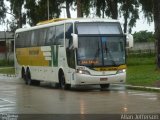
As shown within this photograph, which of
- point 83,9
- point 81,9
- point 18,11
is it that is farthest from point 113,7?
point 18,11

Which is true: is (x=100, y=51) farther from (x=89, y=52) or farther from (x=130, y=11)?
(x=130, y=11)

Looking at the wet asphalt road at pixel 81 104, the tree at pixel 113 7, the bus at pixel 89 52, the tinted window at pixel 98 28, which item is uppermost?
the tree at pixel 113 7

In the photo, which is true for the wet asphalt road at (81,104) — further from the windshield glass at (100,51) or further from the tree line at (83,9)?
the tree line at (83,9)

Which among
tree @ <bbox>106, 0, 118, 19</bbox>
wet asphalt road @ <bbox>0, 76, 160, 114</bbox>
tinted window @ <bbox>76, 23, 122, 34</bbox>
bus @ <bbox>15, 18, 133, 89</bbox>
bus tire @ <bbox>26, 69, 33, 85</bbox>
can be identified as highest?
tree @ <bbox>106, 0, 118, 19</bbox>

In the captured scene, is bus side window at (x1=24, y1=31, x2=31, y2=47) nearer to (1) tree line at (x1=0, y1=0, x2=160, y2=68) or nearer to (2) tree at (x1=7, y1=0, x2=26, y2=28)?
(1) tree line at (x1=0, y1=0, x2=160, y2=68)

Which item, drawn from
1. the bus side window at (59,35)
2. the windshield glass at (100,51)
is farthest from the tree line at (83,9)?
the windshield glass at (100,51)

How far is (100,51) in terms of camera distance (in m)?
25.2

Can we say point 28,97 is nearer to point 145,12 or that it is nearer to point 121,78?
point 121,78

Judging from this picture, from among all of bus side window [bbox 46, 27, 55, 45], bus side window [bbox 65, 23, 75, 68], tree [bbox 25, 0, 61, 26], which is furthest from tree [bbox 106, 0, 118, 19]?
bus side window [bbox 65, 23, 75, 68]

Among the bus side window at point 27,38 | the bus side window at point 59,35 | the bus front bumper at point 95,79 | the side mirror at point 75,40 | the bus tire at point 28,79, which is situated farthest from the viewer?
the bus tire at point 28,79

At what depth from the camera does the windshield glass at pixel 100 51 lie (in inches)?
988

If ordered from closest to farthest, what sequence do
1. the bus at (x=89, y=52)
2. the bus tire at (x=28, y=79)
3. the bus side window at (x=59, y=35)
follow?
the bus at (x=89, y=52), the bus side window at (x=59, y=35), the bus tire at (x=28, y=79)

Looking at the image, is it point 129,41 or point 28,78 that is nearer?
point 129,41

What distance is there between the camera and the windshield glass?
25094mm
